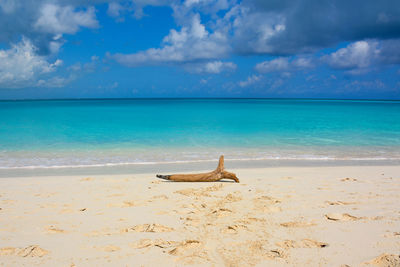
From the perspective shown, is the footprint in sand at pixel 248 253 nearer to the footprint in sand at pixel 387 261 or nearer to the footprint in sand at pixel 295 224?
the footprint in sand at pixel 295 224

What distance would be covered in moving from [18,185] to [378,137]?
19311 millimetres

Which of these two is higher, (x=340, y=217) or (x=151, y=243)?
(x=340, y=217)

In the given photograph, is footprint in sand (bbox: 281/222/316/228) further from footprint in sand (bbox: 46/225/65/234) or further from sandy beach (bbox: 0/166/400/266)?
footprint in sand (bbox: 46/225/65/234)

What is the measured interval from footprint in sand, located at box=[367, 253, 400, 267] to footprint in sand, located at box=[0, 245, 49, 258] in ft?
13.1

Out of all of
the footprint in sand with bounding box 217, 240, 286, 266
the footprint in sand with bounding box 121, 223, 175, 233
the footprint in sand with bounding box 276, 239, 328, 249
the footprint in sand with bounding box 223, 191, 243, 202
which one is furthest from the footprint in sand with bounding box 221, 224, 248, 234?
the footprint in sand with bounding box 223, 191, 243, 202

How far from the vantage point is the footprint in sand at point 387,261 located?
337 cm

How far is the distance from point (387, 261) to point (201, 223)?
251 centimetres

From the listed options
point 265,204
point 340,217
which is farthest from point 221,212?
point 340,217

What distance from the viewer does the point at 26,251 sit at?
3812mm

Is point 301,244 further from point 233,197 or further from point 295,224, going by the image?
point 233,197

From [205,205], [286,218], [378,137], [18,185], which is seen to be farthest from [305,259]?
[378,137]

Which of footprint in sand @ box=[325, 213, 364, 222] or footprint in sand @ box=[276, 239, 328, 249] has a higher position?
footprint in sand @ box=[325, 213, 364, 222]

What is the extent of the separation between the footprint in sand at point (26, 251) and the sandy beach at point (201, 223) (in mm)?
13

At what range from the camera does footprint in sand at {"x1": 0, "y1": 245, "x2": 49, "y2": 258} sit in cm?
374
